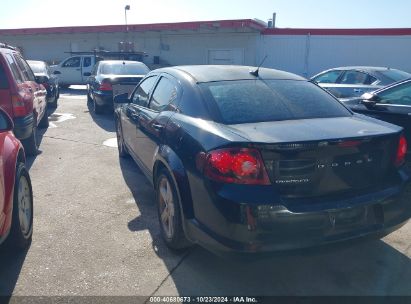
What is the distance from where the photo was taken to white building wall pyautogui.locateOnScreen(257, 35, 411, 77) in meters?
19.0

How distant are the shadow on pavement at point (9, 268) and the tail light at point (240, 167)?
1800mm

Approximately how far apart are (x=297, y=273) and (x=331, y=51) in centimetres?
1899

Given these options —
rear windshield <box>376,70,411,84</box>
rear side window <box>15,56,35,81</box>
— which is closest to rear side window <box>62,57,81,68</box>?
rear side window <box>15,56,35,81</box>

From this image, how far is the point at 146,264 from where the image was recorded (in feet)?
10.4

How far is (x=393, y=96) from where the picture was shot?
5.19 m

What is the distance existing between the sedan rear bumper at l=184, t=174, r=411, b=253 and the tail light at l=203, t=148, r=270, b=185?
11 centimetres

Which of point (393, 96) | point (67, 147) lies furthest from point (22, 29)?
point (393, 96)

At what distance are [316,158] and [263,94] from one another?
3.41 ft

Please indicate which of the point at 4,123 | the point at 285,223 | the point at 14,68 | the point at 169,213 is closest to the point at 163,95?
the point at 169,213

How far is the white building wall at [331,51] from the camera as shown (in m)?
19.0

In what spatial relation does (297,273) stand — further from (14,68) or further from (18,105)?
(14,68)

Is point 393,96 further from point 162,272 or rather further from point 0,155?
point 0,155

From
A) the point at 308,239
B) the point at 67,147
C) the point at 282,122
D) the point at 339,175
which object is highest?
the point at 282,122

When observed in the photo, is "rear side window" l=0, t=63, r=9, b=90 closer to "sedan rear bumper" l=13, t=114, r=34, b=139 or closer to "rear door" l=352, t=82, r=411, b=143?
"sedan rear bumper" l=13, t=114, r=34, b=139
